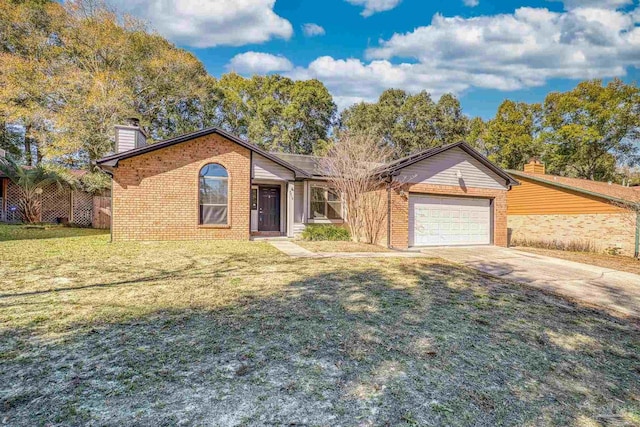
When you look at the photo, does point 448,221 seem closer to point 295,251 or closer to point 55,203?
point 295,251

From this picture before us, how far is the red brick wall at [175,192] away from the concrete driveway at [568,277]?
713cm

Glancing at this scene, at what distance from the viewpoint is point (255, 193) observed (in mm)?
14367

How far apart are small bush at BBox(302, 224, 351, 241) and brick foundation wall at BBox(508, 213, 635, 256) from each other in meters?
10.1

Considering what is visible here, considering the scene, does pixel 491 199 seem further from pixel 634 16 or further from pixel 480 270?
pixel 634 16

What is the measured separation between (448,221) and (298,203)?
238 inches

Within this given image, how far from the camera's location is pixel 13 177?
16.4 m

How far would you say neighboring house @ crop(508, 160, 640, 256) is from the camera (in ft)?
45.5

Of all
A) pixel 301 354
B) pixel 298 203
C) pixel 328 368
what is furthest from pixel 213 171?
pixel 328 368

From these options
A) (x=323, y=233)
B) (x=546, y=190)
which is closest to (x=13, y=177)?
(x=323, y=233)

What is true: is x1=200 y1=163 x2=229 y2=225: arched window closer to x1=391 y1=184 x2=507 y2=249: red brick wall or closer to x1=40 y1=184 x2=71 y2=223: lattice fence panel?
x1=391 y1=184 x2=507 y2=249: red brick wall

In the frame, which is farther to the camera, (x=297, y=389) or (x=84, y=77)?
(x=84, y=77)

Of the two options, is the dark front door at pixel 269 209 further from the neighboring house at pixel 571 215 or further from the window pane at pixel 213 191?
the neighboring house at pixel 571 215

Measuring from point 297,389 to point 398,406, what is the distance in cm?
77

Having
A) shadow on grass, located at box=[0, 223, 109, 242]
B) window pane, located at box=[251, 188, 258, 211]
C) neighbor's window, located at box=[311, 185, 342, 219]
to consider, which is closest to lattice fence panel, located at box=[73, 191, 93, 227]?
shadow on grass, located at box=[0, 223, 109, 242]
